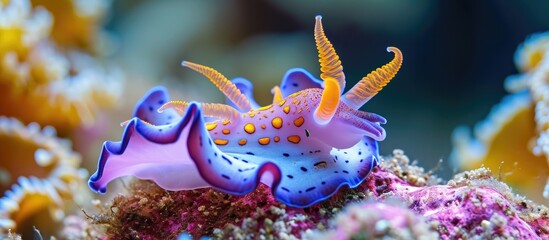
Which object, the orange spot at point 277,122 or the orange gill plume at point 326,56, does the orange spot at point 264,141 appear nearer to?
the orange spot at point 277,122

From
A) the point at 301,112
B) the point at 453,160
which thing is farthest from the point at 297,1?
the point at 301,112

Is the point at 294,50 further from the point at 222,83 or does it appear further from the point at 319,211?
the point at 319,211

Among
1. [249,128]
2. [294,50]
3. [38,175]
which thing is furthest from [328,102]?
[294,50]

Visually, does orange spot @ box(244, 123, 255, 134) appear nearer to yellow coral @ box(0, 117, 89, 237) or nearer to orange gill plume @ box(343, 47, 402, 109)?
orange gill plume @ box(343, 47, 402, 109)

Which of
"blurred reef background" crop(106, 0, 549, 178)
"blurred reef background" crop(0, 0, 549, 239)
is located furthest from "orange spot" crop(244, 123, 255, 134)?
"blurred reef background" crop(106, 0, 549, 178)

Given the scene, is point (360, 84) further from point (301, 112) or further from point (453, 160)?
point (453, 160)

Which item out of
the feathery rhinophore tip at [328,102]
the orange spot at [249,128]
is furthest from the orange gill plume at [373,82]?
the orange spot at [249,128]
